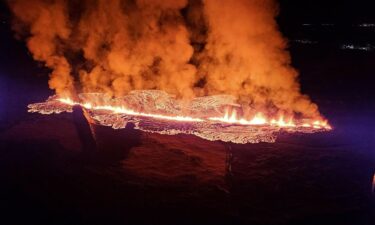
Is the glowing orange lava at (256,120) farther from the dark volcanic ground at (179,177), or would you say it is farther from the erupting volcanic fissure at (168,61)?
the dark volcanic ground at (179,177)

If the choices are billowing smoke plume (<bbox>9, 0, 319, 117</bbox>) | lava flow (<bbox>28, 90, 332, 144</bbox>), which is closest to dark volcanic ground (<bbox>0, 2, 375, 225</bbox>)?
lava flow (<bbox>28, 90, 332, 144</bbox>)

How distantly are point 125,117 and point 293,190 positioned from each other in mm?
5155

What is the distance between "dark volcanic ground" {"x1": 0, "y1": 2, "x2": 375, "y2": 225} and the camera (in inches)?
187

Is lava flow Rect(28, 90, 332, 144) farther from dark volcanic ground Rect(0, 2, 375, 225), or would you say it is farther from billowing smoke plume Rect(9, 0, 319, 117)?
billowing smoke plume Rect(9, 0, 319, 117)

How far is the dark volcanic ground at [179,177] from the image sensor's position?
475 cm

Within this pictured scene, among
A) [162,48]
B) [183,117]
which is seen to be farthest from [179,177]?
[162,48]

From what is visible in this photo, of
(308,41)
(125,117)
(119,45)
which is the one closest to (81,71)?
(119,45)

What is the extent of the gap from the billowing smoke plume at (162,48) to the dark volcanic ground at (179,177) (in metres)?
2.02

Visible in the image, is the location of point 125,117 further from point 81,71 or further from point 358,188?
point 358,188

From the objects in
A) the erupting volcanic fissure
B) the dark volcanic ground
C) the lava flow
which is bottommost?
the dark volcanic ground

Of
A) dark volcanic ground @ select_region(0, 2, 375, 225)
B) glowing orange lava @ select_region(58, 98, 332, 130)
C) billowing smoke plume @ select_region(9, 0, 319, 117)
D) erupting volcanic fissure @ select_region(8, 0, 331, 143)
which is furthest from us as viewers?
billowing smoke plume @ select_region(9, 0, 319, 117)

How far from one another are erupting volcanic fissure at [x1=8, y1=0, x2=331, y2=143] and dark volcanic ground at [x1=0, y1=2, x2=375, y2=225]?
3.85ft

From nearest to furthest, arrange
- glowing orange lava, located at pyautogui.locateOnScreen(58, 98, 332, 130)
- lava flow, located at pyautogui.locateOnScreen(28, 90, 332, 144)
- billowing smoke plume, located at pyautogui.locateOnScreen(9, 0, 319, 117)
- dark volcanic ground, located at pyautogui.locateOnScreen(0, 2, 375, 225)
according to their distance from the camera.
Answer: dark volcanic ground, located at pyautogui.locateOnScreen(0, 2, 375, 225), lava flow, located at pyautogui.locateOnScreen(28, 90, 332, 144), glowing orange lava, located at pyautogui.locateOnScreen(58, 98, 332, 130), billowing smoke plume, located at pyautogui.locateOnScreen(9, 0, 319, 117)

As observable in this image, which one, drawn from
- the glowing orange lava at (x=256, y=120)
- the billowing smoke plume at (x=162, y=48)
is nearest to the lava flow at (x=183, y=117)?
the glowing orange lava at (x=256, y=120)
